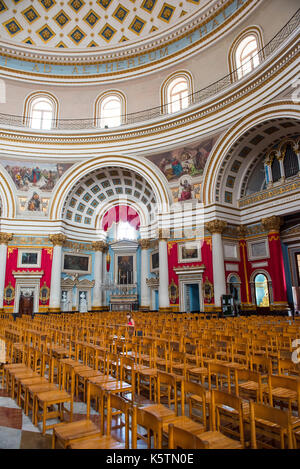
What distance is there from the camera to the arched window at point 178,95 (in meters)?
24.2

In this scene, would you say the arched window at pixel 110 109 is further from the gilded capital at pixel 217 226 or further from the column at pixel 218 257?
the column at pixel 218 257

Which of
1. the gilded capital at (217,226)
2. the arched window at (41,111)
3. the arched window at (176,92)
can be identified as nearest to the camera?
the gilded capital at (217,226)

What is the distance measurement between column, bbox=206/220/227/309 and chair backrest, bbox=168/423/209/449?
17898mm

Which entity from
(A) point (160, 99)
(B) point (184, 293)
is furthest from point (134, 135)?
(B) point (184, 293)

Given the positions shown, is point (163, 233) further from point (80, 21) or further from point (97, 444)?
point (80, 21)

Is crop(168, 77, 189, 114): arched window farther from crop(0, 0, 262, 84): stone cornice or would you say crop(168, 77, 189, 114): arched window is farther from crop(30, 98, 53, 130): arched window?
crop(30, 98, 53, 130): arched window

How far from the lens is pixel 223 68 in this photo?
71.4ft

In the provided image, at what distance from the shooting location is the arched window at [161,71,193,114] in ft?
78.8

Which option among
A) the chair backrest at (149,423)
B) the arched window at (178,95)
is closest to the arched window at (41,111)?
the arched window at (178,95)

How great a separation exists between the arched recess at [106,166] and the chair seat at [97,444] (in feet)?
69.1

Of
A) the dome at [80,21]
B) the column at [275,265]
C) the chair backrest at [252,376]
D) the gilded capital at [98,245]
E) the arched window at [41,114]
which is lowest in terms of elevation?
the chair backrest at [252,376]

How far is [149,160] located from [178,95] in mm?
5708

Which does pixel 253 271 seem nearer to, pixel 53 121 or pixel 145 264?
pixel 145 264

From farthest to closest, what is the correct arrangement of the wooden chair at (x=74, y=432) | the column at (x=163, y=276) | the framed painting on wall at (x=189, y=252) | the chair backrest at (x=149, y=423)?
the column at (x=163, y=276), the framed painting on wall at (x=189, y=252), the wooden chair at (x=74, y=432), the chair backrest at (x=149, y=423)
